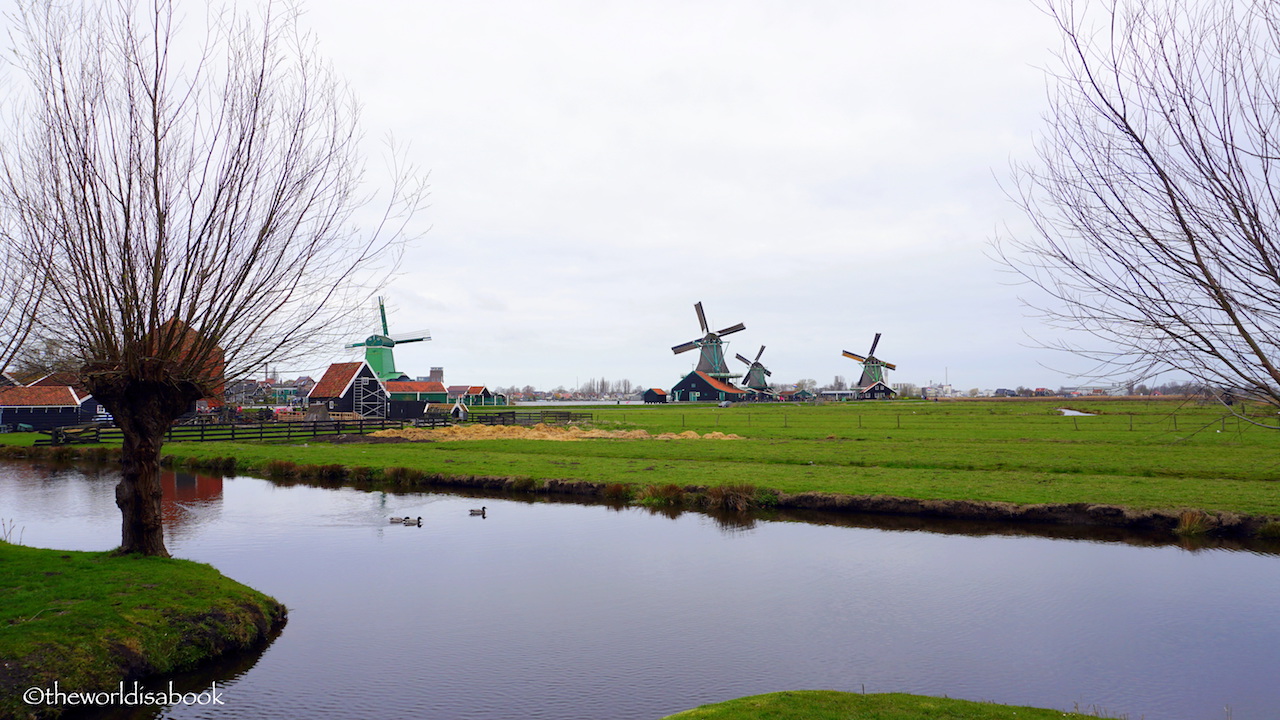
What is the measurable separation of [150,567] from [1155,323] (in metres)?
15.2

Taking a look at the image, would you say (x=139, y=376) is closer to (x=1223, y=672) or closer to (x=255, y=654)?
(x=255, y=654)

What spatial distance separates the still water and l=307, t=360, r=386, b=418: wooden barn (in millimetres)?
46303

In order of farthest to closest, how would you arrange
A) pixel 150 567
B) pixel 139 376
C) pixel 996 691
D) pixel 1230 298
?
pixel 150 567
pixel 139 376
pixel 996 691
pixel 1230 298

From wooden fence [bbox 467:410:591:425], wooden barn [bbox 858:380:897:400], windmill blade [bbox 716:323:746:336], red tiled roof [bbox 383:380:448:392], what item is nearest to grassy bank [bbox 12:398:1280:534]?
wooden fence [bbox 467:410:591:425]

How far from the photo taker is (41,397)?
59188 millimetres

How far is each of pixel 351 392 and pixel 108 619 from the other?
6035 centimetres

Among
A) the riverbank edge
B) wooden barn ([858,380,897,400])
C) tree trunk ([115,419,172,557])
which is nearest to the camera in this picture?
tree trunk ([115,419,172,557])

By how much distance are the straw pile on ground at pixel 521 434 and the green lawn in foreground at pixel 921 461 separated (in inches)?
124

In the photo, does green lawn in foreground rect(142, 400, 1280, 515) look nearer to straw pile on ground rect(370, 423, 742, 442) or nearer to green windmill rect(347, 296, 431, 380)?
straw pile on ground rect(370, 423, 742, 442)

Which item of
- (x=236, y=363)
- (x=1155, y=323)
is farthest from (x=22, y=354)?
(x=1155, y=323)

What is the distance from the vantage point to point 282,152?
449 inches

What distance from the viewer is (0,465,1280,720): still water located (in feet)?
34.5

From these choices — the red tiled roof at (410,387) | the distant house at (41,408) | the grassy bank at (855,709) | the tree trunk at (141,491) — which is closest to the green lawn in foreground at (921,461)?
the grassy bank at (855,709)

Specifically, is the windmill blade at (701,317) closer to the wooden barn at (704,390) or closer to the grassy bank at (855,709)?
the wooden barn at (704,390)
